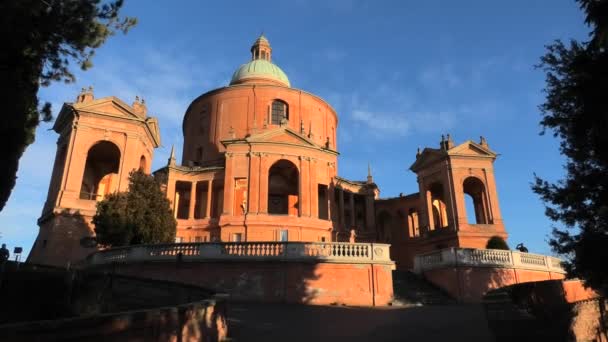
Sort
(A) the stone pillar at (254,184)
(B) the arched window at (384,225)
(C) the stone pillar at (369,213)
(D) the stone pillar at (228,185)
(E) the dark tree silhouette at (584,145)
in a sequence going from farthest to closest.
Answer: (B) the arched window at (384,225) → (C) the stone pillar at (369,213) → (D) the stone pillar at (228,185) → (A) the stone pillar at (254,184) → (E) the dark tree silhouette at (584,145)

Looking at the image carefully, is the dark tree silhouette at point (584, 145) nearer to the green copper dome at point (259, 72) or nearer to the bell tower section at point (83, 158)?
the bell tower section at point (83, 158)

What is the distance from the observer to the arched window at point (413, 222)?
132 feet

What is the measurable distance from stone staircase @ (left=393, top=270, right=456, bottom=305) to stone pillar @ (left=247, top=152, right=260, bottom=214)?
442 inches

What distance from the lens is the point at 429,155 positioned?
34.8 m

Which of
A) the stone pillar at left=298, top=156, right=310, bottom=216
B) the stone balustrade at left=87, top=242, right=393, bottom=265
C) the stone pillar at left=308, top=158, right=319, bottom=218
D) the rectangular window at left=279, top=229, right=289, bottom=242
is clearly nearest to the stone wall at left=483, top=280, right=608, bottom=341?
the stone balustrade at left=87, top=242, right=393, bottom=265

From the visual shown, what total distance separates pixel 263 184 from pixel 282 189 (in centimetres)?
455

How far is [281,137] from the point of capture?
106 ft

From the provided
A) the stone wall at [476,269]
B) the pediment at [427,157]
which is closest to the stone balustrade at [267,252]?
the stone wall at [476,269]

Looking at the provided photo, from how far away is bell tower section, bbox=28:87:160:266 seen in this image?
84.2 feet

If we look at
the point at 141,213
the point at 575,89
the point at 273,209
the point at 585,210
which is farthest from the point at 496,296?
the point at 273,209

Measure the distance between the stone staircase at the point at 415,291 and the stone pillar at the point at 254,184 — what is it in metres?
11.2

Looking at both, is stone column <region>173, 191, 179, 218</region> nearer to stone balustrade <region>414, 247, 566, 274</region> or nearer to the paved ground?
stone balustrade <region>414, 247, 566, 274</region>

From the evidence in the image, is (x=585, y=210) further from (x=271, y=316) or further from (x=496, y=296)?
(x=271, y=316)

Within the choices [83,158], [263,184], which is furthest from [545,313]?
[83,158]
